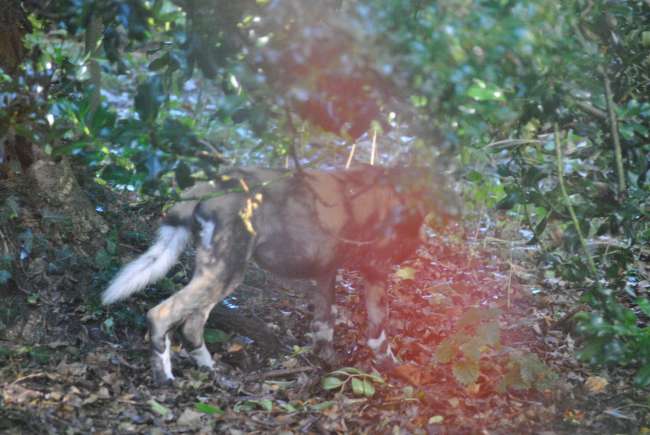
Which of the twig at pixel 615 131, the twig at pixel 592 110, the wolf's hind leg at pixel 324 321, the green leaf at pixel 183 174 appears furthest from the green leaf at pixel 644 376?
the green leaf at pixel 183 174

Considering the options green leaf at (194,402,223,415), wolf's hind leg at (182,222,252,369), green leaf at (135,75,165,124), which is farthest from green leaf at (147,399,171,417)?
green leaf at (135,75,165,124)

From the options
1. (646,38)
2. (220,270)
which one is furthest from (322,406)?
(646,38)

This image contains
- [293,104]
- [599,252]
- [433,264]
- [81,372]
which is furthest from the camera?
[433,264]

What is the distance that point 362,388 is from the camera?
4848mm

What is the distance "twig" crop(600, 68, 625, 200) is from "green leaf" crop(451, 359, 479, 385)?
4.12 ft

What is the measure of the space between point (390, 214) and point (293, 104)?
1806 mm

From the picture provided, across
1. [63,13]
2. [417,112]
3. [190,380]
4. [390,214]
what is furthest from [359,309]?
[63,13]

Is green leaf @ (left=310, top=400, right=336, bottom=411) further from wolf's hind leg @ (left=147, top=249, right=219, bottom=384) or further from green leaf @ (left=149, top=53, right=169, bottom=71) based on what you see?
green leaf @ (left=149, top=53, right=169, bottom=71)

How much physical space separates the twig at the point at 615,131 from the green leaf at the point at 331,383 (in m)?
1.90

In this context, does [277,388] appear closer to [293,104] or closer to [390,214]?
[390,214]

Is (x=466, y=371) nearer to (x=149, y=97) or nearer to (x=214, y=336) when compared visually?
(x=214, y=336)

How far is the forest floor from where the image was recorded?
4398 millimetres

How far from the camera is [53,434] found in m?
3.92

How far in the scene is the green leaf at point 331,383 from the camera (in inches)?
191
